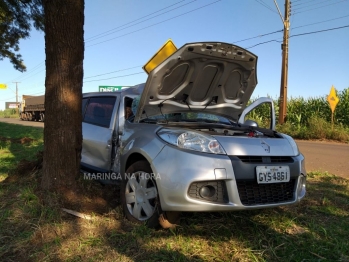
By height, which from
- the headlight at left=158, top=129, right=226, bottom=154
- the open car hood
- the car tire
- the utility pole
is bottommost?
the car tire

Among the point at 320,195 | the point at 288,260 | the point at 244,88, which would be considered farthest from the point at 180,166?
the point at 320,195

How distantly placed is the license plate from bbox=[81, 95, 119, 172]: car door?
79.3 inches

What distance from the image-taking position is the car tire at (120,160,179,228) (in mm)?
2822

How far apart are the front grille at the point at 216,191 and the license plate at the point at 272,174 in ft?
1.11

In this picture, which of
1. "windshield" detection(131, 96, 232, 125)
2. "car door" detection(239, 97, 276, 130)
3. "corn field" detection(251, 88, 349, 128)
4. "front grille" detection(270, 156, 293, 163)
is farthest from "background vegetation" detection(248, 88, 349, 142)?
"front grille" detection(270, 156, 293, 163)

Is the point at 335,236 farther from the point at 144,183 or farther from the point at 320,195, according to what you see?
the point at 144,183

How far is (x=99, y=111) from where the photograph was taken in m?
4.54

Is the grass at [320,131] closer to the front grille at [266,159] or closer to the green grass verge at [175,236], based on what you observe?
the green grass verge at [175,236]

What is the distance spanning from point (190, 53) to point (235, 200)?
160cm

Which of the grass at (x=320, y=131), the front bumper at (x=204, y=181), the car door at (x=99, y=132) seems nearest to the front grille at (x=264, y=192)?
the front bumper at (x=204, y=181)

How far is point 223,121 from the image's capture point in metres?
4.29

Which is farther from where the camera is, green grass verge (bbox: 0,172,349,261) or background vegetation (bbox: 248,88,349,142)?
background vegetation (bbox: 248,88,349,142)

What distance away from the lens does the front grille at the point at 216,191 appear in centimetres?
259

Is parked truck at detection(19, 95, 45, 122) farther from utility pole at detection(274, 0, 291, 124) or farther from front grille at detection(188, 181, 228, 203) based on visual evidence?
front grille at detection(188, 181, 228, 203)
